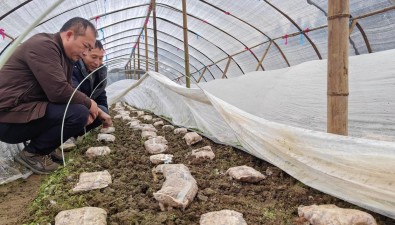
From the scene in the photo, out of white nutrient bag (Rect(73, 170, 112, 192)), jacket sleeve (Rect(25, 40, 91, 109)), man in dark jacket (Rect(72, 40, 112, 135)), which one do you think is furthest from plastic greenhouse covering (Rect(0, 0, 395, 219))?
white nutrient bag (Rect(73, 170, 112, 192))

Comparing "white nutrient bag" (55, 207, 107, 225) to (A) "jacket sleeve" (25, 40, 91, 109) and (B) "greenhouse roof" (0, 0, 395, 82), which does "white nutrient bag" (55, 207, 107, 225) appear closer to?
(A) "jacket sleeve" (25, 40, 91, 109)

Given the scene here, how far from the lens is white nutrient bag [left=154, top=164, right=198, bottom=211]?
1641mm

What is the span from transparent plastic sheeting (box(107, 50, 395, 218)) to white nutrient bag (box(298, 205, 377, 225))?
0.11 meters

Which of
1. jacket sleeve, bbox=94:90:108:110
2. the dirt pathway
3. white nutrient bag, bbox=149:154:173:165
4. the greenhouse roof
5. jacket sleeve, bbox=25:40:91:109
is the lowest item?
the dirt pathway

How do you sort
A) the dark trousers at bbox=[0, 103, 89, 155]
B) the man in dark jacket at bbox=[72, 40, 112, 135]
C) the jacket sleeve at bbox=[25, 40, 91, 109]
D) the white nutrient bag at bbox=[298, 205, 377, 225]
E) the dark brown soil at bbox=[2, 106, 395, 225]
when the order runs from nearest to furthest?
1. the white nutrient bag at bbox=[298, 205, 377, 225]
2. the dark brown soil at bbox=[2, 106, 395, 225]
3. the jacket sleeve at bbox=[25, 40, 91, 109]
4. the dark trousers at bbox=[0, 103, 89, 155]
5. the man in dark jacket at bbox=[72, 40, 112, 135]

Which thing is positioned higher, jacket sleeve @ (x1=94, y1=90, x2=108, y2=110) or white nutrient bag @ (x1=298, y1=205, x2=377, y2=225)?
jacket sleeve @ (x1=94, y1=90, x2=108, y2=110)

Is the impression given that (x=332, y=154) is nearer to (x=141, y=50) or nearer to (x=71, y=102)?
(x=71, y=102)

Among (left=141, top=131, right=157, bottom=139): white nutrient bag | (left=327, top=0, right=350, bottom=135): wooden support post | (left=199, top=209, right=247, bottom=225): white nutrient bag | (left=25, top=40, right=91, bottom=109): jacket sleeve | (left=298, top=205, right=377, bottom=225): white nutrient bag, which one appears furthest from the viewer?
(left=141, top=131, right=157, bottom=139): white nutrient bag

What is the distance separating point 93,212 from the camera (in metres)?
1.54

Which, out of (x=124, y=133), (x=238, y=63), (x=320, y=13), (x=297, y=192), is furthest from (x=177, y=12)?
(x=297, y=192)

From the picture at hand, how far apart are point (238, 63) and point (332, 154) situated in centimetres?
929

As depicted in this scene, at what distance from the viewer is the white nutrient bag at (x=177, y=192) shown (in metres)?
1.64

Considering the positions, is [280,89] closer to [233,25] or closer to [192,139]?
[192,139]

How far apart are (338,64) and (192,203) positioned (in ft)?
3.80
